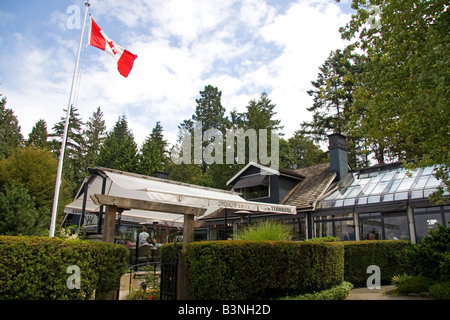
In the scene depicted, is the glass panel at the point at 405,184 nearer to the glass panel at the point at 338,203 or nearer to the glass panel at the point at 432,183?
the glass panel at the point at 432,183

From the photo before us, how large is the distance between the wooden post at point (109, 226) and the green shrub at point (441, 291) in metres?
6.42

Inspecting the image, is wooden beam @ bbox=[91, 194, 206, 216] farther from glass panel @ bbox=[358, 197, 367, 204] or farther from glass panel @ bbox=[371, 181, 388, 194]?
glass panel @ bbox=[371, 181, 388, 194]

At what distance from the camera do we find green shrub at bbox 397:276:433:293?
25.1 feet

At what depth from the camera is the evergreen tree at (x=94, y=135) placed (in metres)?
47.4

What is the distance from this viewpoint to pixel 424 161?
24.2 feet

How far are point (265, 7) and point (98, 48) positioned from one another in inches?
264

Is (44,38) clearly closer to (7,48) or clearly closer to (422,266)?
(7,48)

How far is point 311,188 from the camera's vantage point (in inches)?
701

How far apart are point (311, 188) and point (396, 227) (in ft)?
16.6

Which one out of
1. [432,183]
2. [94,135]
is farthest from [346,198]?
[94,135]

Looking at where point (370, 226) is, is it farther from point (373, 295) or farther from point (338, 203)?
point (373, 295)

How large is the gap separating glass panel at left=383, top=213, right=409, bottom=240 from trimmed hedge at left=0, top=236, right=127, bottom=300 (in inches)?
473

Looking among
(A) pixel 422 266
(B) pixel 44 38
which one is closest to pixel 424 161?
(A) pixel 422 266

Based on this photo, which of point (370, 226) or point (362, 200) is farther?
point (362, 200)
